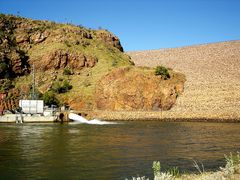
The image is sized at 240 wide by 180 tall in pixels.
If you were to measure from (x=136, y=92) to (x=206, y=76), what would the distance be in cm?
2482

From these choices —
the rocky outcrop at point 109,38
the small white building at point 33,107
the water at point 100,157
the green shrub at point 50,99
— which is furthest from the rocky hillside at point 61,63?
the water at point 100,157

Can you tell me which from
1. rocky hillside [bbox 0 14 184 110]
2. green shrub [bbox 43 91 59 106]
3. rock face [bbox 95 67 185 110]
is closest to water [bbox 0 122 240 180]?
rock face [bbox 95 67 185 110]

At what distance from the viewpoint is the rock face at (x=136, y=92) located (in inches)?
3137

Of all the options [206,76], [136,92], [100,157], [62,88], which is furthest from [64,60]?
[100,157]

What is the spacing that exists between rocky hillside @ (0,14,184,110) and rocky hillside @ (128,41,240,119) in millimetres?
5130

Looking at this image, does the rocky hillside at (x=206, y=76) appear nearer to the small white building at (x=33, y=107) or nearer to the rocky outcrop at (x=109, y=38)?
the rocky outcrop at (x=109, y=38)

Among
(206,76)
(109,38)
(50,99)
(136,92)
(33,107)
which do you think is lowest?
(33,107)

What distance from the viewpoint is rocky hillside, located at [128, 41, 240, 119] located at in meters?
73.7

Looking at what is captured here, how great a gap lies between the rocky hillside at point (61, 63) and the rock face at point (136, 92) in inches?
8.8

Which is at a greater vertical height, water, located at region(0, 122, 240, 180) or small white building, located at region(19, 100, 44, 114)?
small white building, located at region(19, 100, 44, 114)

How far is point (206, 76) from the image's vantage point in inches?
3777

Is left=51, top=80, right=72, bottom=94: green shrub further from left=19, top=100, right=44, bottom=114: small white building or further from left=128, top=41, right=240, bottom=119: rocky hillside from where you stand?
Answer: left=128, top=41, right=240, bottom=119: rocky hillside

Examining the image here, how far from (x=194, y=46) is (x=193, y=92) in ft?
199

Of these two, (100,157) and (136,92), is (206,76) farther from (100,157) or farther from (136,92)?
(100,157)
